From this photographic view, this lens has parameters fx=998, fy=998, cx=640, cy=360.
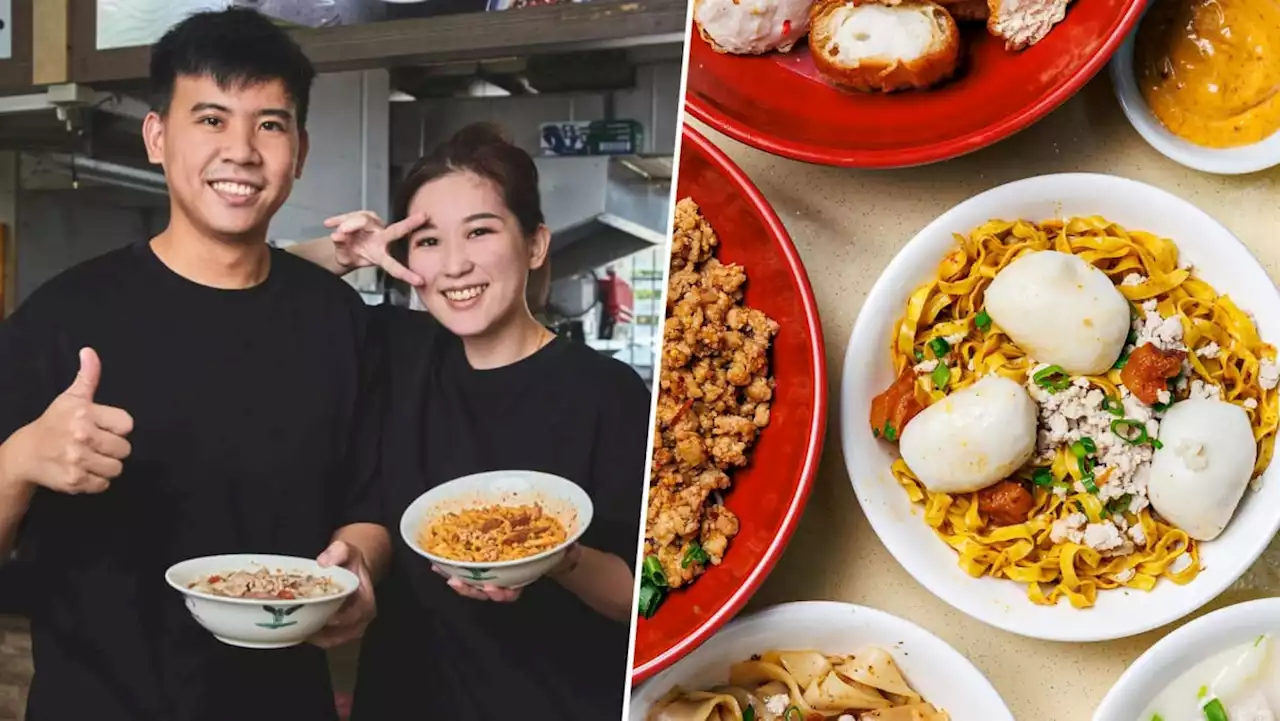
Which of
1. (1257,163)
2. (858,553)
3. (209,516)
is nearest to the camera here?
(209,516)

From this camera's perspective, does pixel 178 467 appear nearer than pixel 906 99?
Yes

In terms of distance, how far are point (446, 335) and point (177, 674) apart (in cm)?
37

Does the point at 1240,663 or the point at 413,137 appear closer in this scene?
the point at 413,137

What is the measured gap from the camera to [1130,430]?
3.75 ft

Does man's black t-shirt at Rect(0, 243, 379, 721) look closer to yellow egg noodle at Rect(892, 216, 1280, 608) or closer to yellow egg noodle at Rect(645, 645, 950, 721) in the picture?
yellow egg noodle at Rect(645, 645, 950, 721)

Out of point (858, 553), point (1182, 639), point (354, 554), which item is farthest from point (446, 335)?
point (1182, 639)

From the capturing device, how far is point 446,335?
0.86 metres

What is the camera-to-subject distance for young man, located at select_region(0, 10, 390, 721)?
82 cm

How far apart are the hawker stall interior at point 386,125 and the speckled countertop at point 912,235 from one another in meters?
0.41

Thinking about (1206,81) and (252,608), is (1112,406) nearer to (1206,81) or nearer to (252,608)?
(1206,81)

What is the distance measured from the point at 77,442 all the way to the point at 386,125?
1.20 feet

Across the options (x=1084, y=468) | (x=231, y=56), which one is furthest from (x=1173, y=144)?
(x=231, y=56)

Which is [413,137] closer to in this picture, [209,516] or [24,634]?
[209,516]

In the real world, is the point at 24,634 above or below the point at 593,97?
below
